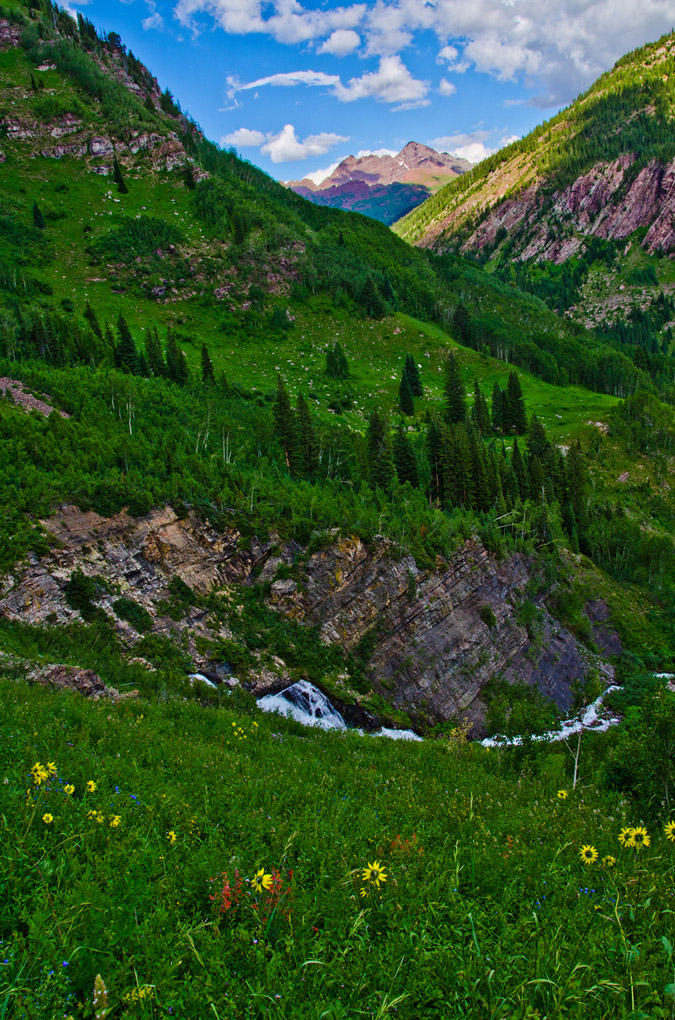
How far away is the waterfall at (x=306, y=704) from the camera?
26.6m

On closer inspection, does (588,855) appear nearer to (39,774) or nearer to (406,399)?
(39,774)

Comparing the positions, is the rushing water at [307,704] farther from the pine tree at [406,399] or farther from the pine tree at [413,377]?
the pine tree at [413,377]

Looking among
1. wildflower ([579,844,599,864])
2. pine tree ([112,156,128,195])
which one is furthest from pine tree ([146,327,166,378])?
pine tree ([112,156,128,195])

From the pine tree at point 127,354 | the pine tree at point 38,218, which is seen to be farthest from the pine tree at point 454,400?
the pine tree at point 38,218

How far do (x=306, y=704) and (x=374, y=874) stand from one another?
950 inches

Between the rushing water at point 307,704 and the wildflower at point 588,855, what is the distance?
71.3ft

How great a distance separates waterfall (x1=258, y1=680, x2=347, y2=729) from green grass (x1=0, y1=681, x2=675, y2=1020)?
765 inches

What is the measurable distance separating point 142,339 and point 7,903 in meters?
80.7

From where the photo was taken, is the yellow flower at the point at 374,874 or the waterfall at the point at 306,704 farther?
the waterfall at the point at 306,704

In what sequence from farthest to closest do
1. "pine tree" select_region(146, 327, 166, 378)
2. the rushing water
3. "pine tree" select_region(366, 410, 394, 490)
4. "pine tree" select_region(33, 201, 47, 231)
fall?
1. "pine tree" select_region(33, 201, 47, 231)
2. "pine tree" select_region(146, 327, 166, 378)
3. "pine tree" select_region(366, 410, 394, 490)
4. the rushing water

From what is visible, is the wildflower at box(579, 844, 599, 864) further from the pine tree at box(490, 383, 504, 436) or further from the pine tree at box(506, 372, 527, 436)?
the pine tree at box(506, 372, 527, 436)

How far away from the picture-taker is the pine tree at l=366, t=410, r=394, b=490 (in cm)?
5356

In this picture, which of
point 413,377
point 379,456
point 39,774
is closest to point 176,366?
point 379,456

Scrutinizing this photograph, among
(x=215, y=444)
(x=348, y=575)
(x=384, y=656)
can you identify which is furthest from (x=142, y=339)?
(x=384, y=656)
